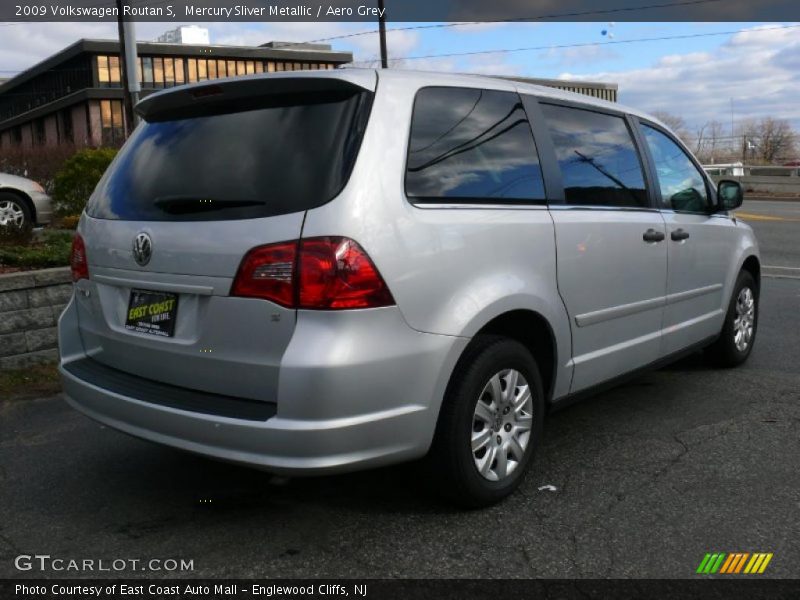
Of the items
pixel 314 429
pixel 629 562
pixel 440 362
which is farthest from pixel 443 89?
pixel 629 562

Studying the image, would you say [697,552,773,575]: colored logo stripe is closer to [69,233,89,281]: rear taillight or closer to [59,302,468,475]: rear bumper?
[59,302,468,475]: rear bumper

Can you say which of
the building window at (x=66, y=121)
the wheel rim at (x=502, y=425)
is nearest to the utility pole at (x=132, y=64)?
the wheel rim at (x=502, y=425)

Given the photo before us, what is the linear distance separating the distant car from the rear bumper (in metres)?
8.68

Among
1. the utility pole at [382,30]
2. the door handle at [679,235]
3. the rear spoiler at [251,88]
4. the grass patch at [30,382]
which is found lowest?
the grass patch at [30,382]

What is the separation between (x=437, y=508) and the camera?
135 inches

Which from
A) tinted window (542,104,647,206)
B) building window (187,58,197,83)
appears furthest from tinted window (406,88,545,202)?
building window (187,58,197,83)

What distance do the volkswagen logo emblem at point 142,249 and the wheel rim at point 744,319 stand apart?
4149 mm

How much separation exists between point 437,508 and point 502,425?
45cm

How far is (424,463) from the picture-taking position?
3244 millimetres

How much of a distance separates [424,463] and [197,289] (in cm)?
113

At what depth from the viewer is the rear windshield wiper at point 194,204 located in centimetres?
303

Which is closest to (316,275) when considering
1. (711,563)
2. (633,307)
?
(711,563)

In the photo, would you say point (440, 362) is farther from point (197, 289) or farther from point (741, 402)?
point (741, 402)

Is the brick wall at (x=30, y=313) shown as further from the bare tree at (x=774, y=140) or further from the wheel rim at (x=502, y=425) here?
the bare tree at (x=774, y=140)
